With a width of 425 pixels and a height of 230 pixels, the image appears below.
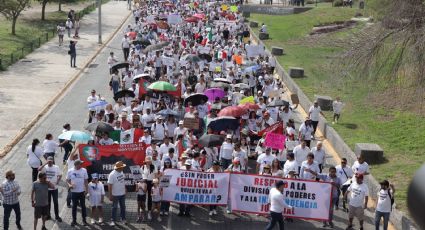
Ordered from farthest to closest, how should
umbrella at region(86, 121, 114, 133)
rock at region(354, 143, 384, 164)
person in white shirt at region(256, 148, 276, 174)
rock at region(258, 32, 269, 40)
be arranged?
1. rock at region(258, 32, 269, 40)
2. rock at region(354, 143, 384, 164)
3. umbrella at region(86, 121, 114, 133)
4. person in white shirt at region(256, 148, 276, 174)

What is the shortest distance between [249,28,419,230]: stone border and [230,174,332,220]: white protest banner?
1.51 meters

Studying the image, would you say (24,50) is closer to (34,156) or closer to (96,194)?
(34,156)

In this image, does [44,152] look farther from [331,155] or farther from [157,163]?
[331,155]

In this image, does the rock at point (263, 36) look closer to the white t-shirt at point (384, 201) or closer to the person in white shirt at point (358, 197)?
the person in white shirt at point (358, 197)

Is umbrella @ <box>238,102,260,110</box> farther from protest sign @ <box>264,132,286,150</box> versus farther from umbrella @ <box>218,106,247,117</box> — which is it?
protest sign @ <box>264,132,286,150</box>

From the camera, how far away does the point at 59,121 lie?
21.0 m

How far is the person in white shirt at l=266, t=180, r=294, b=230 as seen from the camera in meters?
11.1

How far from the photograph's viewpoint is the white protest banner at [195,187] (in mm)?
12414

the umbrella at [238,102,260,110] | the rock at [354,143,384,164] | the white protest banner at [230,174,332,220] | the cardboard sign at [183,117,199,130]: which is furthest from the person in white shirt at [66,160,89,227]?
the rock at [354,143,384,164]

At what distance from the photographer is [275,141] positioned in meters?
14.8

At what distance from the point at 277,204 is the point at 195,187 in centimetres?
204

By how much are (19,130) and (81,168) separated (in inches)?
344

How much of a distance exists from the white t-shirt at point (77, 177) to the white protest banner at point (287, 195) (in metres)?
3.01

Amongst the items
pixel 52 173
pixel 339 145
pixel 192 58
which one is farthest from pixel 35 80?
pixel 52 173
